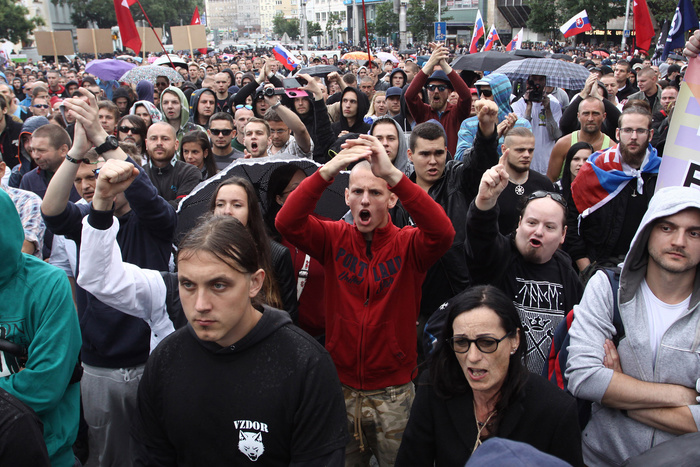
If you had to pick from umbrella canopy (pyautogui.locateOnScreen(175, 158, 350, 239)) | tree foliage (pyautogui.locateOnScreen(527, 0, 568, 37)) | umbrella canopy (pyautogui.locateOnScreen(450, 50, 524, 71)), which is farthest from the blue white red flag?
tree foliage (pyautogui.locateOnScreen(527, 0, 568, 37))

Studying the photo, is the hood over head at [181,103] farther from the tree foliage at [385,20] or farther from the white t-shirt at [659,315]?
the tree foliage at [385,20]

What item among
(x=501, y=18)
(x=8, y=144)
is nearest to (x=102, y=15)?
(x=501, y=18)

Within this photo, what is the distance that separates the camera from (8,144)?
26.1ft

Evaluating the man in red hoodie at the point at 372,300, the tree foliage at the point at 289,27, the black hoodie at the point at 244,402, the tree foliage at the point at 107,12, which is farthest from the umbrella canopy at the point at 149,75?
the tree foliage at the point at 289,27

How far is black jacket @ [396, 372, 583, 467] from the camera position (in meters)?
2.15

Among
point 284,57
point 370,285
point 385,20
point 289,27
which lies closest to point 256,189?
point 370,285

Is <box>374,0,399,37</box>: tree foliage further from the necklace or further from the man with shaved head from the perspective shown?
the necklace

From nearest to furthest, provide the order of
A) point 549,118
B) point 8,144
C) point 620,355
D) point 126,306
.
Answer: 1. point 620,355
2. point 126,306
3. point 549,118
4. point 8,144

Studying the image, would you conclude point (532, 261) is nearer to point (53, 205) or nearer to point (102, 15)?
point (53, 205)

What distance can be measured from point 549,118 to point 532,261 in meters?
4.47

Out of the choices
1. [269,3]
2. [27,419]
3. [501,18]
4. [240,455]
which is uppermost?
[269,3]

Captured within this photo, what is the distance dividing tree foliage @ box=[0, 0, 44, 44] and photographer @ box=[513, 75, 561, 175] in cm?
4783

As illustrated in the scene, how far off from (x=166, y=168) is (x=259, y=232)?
245 centimetres

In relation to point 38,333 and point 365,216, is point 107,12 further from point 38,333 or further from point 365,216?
point 38,333
